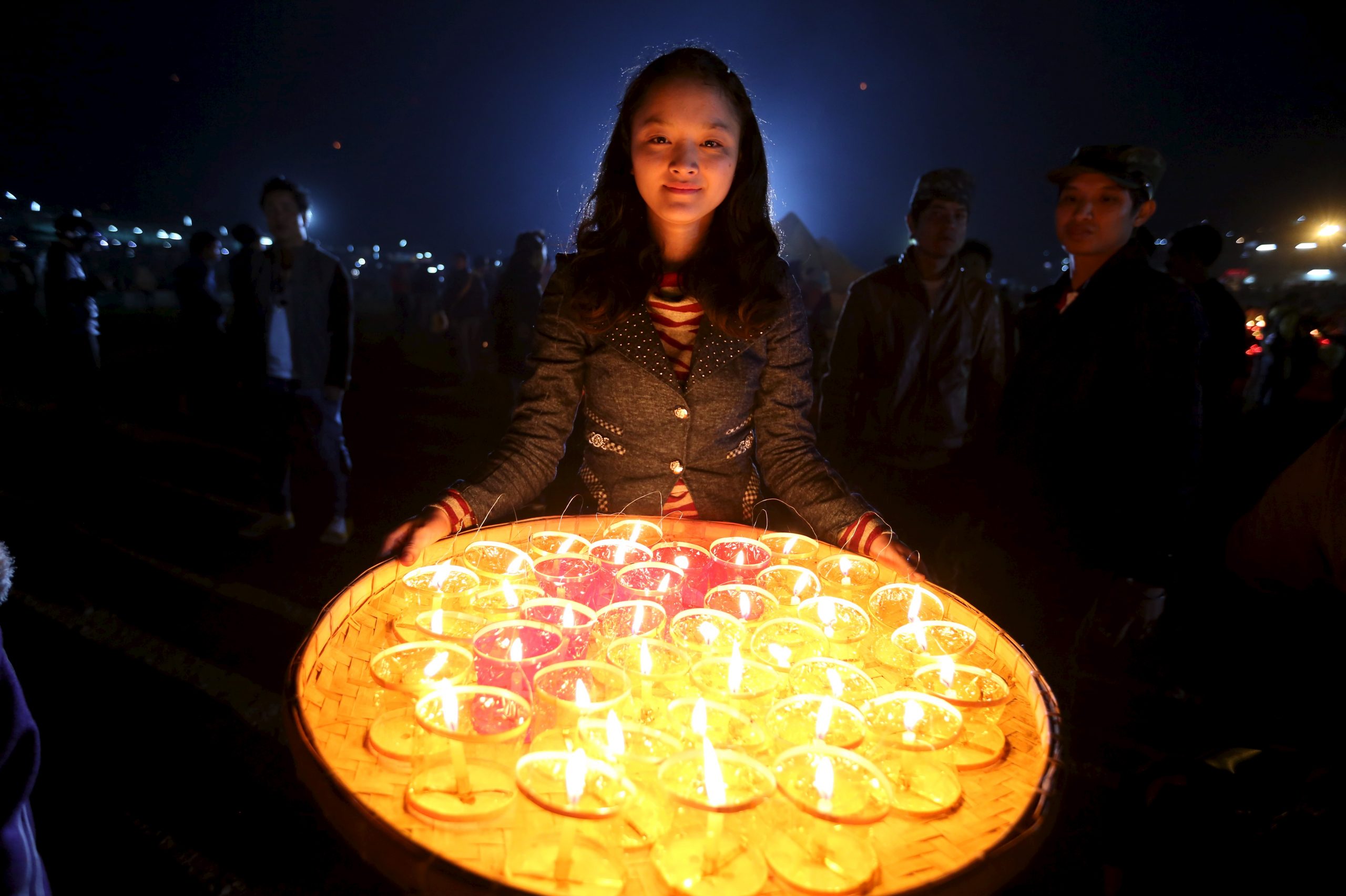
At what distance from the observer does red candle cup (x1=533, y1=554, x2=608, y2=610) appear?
1.43 m

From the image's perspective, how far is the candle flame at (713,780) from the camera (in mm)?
855

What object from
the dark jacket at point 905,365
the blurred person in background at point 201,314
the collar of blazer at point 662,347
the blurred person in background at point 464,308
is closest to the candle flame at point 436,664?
the collar of blazer at point 662,347

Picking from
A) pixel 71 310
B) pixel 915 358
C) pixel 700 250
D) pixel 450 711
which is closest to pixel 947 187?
pixel 915 358

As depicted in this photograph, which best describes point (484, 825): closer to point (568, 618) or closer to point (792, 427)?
point (568, 618)

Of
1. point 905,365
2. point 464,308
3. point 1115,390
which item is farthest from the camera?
point 464,308

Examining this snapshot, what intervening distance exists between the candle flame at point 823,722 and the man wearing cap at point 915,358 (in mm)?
2328

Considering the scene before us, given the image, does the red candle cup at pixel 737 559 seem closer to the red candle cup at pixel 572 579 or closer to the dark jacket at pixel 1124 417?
the red candle cup at pixel 572 579

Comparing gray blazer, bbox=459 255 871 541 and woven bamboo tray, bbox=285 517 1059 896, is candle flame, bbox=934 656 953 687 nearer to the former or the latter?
woven bamboo tray, bbox=285 517 1059 896

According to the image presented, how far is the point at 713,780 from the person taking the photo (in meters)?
0.86

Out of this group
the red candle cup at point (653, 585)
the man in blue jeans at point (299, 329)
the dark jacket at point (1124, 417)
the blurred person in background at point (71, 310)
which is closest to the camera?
the red candle cup at point (653, 585)

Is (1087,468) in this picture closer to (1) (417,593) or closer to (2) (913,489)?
Answer: (2) (913,489)

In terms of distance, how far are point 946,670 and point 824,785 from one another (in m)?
0.43

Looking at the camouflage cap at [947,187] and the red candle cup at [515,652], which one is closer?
the red candle cup at [515,652]

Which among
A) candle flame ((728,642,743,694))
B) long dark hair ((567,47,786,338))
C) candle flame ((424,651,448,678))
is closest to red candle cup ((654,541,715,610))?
candle flame ((728,642,743,694))
